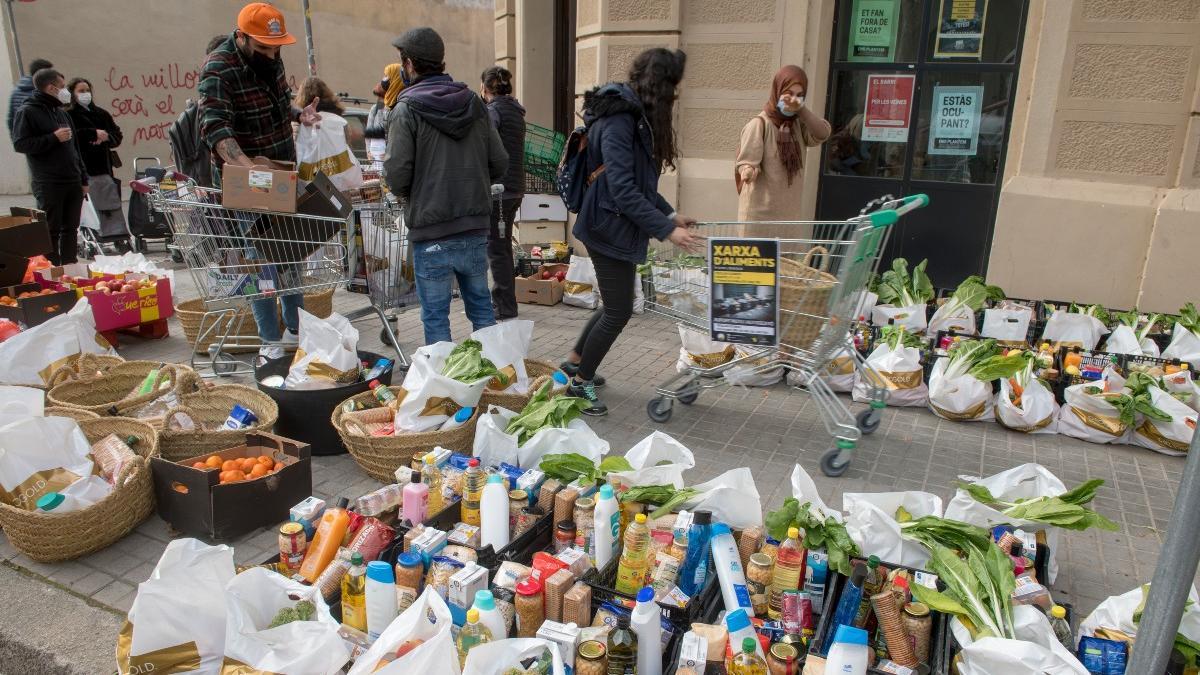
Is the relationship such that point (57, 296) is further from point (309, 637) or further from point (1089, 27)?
point (1089, 27)

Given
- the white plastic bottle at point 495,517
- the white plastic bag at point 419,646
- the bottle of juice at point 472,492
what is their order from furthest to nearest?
1. the bottle of juice at point 472,492
2. the white plastic bottle at point 495,517
3. the white plastic bag at point 419,646

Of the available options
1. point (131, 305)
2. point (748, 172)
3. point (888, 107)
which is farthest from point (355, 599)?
point (888, 107)

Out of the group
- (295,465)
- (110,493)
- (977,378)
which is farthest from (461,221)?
(977,378)

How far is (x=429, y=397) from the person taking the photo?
3.82 m

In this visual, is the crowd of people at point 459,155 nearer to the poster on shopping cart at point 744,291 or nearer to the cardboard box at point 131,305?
the poster on shopping cart at point 744,291

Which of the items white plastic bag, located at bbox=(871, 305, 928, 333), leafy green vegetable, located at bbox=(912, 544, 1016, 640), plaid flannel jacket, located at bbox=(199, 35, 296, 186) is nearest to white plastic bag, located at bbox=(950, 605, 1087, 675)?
leafy green vegetable, located at bbox=(912, 544, 1016, 640)

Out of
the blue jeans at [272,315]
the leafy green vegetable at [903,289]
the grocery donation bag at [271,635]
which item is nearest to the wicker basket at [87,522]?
the grocery donation bag at [271,635]

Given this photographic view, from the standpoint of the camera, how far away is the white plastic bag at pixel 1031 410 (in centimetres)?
469

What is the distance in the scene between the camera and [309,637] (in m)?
2.33

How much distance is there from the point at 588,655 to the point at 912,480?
98.7 inches

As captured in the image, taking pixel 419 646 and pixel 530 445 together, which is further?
pixel 530 445

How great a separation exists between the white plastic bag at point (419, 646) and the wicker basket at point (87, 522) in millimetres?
1671

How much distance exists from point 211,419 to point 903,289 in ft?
15.7

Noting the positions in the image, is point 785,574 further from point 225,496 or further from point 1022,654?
point 225,496
